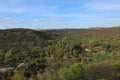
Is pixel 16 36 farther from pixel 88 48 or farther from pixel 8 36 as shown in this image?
pixel 88 48

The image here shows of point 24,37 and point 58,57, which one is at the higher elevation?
point 24,37

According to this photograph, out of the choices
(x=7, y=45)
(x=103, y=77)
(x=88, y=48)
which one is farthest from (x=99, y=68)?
(x=88, y=48)

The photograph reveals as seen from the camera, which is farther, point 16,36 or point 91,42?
point 91,42

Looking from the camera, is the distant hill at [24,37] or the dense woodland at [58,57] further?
the distant hill at [24,37]

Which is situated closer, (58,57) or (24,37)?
(58,57)

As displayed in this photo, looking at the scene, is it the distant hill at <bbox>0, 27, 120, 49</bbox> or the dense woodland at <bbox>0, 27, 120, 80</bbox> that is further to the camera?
the distant hill at <bbox>0, 27, 120, 49</bbox>

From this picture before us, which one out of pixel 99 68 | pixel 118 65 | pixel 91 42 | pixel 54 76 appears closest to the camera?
pixel 54 76

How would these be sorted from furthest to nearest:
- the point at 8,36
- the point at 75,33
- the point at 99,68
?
the point at 75,33 → the point at 8,36 → the point at 99,68
